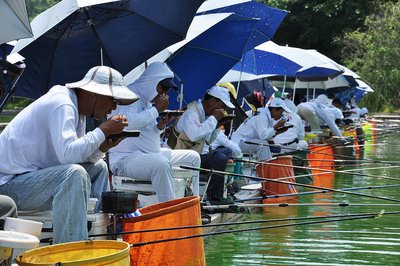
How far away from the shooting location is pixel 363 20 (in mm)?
49094

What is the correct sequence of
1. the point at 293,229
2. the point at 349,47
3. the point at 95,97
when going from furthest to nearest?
the point at 349,47
the point at 293,229
the point at 95,97

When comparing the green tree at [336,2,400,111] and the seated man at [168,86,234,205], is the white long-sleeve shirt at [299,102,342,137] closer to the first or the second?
the seated man at [168,86,234,205]

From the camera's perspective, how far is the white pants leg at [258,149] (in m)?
11.8

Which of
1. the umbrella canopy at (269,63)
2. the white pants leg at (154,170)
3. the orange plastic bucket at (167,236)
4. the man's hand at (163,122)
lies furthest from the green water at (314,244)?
the umbrella canopy at (269,63)

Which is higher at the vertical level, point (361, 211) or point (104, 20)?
point (104, 20)

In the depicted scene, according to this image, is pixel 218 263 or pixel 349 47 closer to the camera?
pixel 218 263

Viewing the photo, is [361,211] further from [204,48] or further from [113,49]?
[113,49]

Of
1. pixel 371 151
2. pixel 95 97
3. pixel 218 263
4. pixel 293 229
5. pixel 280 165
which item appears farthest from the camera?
pixel 371 151

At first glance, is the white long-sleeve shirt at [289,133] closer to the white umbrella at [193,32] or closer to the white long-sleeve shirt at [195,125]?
the white umbrella at [193,32]

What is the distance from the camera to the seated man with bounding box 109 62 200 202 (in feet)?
23.6

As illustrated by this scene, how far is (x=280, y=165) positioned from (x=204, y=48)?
1756mm

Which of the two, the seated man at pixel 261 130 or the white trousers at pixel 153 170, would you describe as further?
the seated man at pixel 261 130

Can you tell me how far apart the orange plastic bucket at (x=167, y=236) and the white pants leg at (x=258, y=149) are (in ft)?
18.5

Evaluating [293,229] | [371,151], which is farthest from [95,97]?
[371,151]
